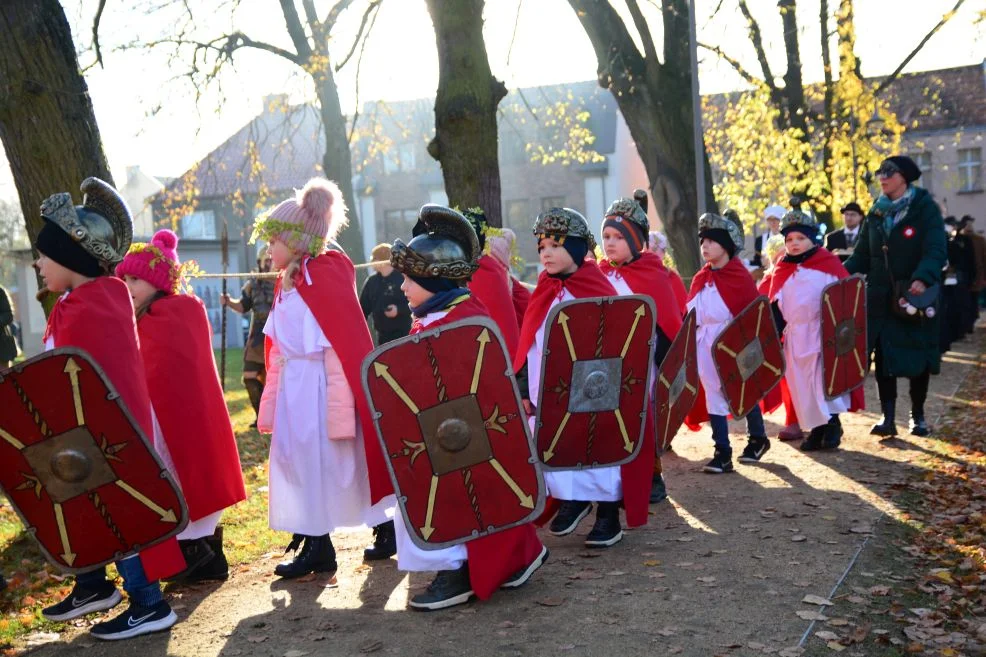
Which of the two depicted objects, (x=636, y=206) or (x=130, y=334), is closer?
(x=130, y=334)

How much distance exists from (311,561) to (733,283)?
378 centimetres

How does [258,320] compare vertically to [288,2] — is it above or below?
below

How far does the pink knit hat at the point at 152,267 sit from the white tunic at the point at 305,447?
1.77 ft

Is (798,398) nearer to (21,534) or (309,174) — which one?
(21,534)

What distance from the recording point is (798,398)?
8.88 m

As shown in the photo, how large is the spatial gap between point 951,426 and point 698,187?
4.66 meters

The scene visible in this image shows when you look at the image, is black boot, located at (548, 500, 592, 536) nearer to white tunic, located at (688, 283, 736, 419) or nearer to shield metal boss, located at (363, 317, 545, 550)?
shield metal boss, located at (363, 317, 545, 550)

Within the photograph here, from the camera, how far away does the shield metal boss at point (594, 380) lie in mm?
5457

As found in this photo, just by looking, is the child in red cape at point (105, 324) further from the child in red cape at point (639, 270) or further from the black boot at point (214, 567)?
the child in red cape at point (639, 270)

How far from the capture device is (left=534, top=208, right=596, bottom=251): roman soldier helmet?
5883 millimetres

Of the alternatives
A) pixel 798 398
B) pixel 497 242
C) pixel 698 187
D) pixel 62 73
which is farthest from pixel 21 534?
pixel 698 187

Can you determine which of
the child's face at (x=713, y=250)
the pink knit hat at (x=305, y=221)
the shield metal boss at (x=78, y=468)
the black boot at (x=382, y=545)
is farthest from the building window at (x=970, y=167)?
the shield metal boss at (x=78, y=468)

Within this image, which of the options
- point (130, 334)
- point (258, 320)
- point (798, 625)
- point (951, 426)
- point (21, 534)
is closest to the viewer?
point (798, 625)

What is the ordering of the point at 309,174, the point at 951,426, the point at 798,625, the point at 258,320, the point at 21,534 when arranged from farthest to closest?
1. the point at 309,174
2. the point at 258,320
3. the point at 951,426
4. the point at 21,534
5. the point at 798,625
